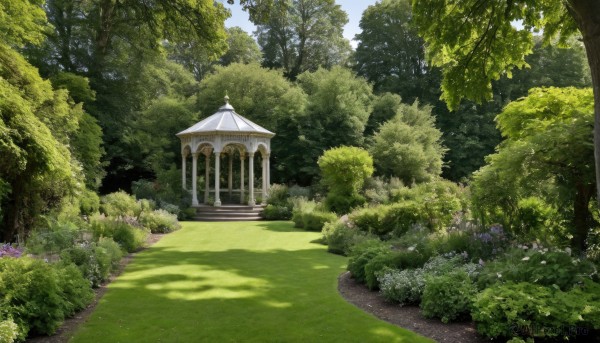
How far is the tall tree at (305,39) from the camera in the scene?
133 ft

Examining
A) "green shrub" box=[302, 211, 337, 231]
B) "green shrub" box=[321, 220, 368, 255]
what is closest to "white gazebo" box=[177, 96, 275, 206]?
"green shrub" box=[302, 211, 337, 231]

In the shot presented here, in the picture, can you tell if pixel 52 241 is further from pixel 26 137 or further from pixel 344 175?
pixel 344 175

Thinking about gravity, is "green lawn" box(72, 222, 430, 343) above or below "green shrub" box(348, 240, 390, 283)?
below

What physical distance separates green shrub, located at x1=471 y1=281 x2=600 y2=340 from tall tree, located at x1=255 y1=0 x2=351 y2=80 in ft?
119

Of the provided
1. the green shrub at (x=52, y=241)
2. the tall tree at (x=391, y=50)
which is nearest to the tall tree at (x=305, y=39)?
the tall tree at (x=391, y=50)

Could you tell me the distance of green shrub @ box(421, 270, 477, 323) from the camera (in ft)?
18.1

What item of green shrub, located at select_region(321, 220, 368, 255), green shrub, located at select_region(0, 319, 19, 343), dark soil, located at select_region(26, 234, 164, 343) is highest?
green shrub, located at select_region(321, 220, 368, 255)

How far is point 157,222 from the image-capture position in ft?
51.3

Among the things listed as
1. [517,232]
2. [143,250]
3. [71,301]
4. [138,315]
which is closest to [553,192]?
[517,232]

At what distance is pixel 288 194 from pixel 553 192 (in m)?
16.2

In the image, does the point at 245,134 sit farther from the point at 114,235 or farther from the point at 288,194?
the point at 114,235

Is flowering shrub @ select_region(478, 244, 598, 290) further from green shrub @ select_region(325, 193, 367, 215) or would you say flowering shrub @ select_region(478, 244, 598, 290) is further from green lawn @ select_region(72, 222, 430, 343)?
green shrub @ select_region(325, 193, 367, 215)

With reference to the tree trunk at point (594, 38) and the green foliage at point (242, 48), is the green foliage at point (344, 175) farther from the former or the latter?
the green foliage at point (242, 48)

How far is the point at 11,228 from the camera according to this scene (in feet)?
33.2
